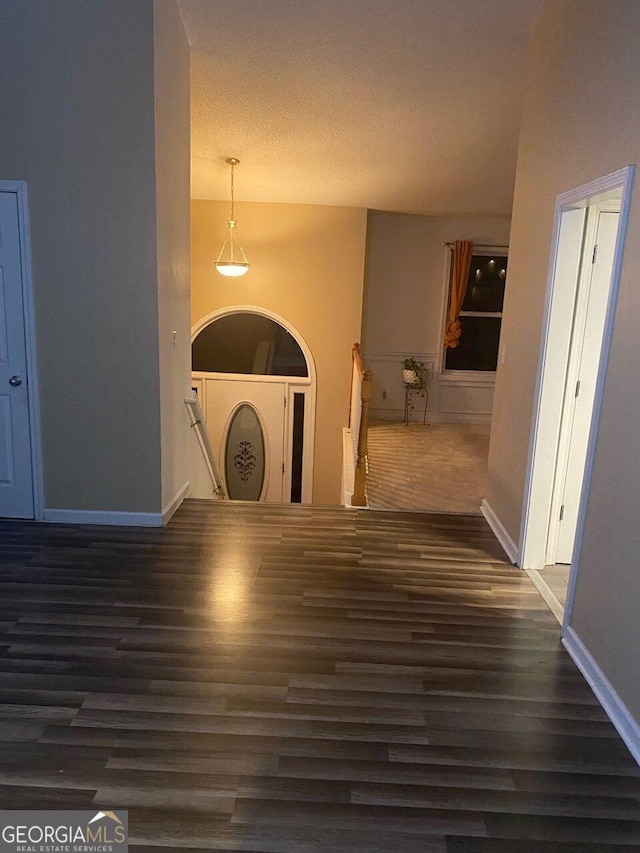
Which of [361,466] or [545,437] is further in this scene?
[361,466]

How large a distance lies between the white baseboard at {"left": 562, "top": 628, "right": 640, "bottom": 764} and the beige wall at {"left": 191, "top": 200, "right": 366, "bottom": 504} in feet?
17.1

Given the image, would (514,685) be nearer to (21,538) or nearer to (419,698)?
(419,698)

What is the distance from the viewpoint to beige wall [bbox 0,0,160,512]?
3279 mm

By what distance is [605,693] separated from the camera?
228 cm

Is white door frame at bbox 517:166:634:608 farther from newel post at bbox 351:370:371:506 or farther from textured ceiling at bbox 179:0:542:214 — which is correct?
textured ceiling at bbox 179:0:542:214

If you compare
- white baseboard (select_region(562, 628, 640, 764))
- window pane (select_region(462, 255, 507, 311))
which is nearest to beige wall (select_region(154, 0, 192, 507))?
white baseboard (select_region(562, 628, 640, 764))

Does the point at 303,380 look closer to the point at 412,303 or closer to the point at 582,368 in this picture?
the point at 412,303

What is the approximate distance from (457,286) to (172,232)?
15.8 feet

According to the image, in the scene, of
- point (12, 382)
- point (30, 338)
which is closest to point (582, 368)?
point (30, 338)

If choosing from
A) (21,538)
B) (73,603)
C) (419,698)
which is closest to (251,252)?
(21,538)

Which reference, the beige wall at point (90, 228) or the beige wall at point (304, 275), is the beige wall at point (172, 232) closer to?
the beige wall at point (90, 228)

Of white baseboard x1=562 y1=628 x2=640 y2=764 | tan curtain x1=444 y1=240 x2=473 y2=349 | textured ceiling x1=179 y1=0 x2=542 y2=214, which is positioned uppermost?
textured ceiling x1=179 y1=0 x2=542 y2=214

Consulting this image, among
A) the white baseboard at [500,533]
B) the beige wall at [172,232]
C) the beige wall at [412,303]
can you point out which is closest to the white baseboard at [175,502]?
the beige wall at [172,232]

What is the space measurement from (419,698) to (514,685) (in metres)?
0.42
